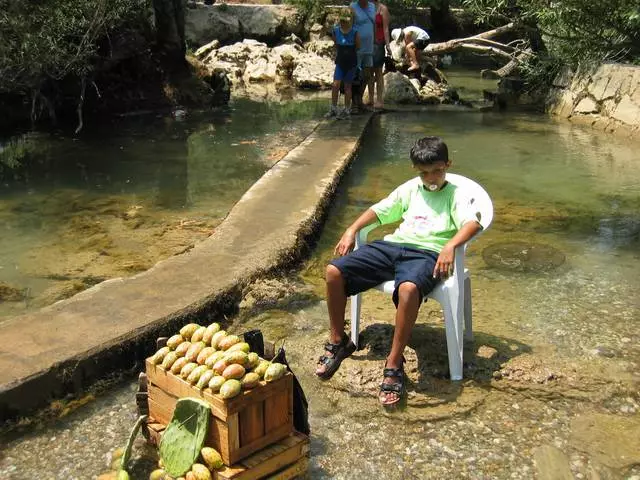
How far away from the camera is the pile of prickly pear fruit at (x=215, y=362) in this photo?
276cm

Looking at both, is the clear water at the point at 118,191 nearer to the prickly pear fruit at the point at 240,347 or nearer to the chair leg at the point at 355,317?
the chair leg at the point at 355,317

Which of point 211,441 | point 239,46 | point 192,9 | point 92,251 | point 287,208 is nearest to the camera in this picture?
point 211,441

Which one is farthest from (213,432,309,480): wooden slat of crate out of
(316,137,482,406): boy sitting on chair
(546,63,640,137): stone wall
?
(546,63,640,137): stone wall

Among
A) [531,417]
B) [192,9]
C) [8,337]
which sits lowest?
[531,417]

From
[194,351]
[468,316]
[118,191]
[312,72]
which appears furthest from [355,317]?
[312,72]

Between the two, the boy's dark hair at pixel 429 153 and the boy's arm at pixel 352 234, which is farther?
the boy's arm at pixel 352 234

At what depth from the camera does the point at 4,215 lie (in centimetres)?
697

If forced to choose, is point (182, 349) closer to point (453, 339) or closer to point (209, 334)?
point (209, 334)

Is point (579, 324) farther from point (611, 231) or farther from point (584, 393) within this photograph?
point (611, 231)

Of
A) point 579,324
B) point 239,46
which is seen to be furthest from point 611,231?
point 239,46

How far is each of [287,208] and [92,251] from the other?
1.76 meters

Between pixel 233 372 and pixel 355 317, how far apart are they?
→ 154 cm

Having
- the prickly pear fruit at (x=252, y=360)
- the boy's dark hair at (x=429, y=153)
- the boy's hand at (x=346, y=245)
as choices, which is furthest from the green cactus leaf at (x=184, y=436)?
the boy's dark hair at (x=429, y=153)

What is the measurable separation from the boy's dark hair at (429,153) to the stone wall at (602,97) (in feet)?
27.0
